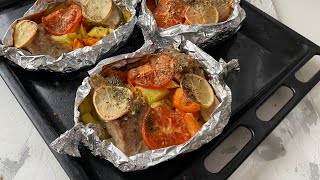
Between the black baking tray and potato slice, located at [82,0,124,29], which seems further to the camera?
potato slice, located at [82,0,124,29]

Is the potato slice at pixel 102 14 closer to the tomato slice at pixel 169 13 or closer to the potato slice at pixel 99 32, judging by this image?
the potato slice at pixel 99 32

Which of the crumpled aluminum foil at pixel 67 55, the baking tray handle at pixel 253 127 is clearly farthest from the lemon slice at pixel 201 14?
the baking tray handle at pixel 253 127

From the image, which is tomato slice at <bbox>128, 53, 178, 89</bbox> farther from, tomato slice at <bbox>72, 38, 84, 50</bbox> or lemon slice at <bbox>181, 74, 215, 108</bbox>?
tomato slice at <bbox>72, 38, 84, 50</bbox>

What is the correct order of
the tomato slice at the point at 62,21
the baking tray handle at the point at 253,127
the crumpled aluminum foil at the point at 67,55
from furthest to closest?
1. the tomato slice at the point at 62,21
2. the crumpled aluminum foil at the point at 67,55
3. the baking tray handle at the point at 253,127

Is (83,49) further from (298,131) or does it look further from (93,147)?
(298,131)

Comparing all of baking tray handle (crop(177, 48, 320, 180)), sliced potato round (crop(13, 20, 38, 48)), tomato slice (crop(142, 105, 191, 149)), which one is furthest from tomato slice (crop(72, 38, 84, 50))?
baking tray handle (crop(177, 48, 320, 180))

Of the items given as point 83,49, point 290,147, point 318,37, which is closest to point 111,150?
point 83,49
